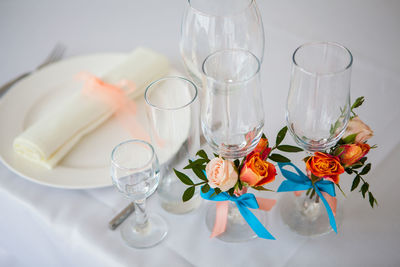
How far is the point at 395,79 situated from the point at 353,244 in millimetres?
453

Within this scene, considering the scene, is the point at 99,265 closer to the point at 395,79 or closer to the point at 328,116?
the point at 328,116

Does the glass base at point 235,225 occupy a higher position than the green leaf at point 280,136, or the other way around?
Answer: the green leaf at point 280,136

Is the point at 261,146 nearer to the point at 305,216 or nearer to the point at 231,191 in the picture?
the point at 231,191

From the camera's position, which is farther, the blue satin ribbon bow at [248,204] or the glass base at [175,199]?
the glass base at [175,199]

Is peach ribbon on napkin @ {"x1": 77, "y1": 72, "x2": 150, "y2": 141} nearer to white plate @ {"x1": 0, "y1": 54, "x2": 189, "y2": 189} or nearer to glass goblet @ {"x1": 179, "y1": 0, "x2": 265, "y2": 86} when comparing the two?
white plate @ {"x1": 0, "y1": 54, "x2": 189, "y2": 189}

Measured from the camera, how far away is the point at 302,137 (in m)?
0.67

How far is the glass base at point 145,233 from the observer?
75 cm

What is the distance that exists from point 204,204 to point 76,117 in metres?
0.34

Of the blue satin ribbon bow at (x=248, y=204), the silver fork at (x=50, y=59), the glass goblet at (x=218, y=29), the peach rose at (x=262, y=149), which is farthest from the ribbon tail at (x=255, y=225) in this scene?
the silver fork at (x=50, y=59)

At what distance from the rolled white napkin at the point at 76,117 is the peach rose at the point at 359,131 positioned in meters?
0.52

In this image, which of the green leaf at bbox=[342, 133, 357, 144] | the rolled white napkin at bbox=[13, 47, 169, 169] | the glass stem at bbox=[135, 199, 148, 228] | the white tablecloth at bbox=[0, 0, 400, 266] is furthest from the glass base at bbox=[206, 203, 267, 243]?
the rolled white napkin at bbox=[13, 47, 169, 169]

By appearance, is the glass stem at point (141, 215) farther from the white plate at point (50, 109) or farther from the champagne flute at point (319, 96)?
the champagne flute at point (319, 96)

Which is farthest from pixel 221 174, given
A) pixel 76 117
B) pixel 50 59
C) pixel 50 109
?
pixel 50 59

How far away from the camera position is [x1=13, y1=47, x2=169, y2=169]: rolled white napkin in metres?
0.86
